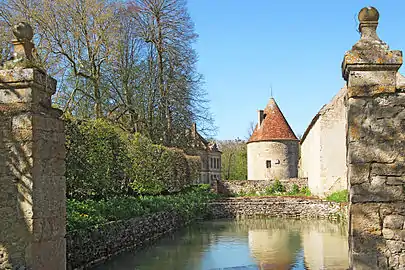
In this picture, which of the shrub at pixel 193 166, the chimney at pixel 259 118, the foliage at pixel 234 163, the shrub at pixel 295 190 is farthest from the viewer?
the foliage at pixel 234 163

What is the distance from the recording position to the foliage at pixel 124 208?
392 inches

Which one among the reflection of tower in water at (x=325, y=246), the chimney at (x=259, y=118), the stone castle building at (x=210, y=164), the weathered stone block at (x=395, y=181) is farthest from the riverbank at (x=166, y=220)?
the stone castle building at (x=210, y=164)

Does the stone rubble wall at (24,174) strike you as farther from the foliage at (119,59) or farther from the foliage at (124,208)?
the foliage at (119,59)

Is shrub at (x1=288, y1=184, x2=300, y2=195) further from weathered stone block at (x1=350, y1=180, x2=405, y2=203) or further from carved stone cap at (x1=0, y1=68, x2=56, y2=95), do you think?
carved stone cap at (x1=0, y1=68, x2=56, y2=95)

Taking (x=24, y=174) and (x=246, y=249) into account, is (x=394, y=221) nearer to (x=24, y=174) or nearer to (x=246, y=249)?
(x=24, y=174)

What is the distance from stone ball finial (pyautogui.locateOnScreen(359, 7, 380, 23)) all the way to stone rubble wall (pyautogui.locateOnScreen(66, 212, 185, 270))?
260 inches

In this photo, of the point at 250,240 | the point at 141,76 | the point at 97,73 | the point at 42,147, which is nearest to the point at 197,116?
the point at 141,76

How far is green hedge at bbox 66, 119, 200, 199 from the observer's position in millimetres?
11953

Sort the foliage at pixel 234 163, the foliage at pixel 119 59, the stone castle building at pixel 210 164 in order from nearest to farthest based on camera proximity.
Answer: the foliage at pixel 119 59 → the stone castle building at pixel 210 164 → the foliage at pixel 234 163

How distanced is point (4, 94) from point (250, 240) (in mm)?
10945

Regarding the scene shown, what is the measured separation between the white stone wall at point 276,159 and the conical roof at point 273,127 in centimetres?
37

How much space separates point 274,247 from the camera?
42.2ft

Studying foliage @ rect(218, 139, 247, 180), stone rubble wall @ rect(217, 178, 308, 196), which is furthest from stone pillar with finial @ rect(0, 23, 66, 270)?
foliage @ rect(218, 139, 247, 180)

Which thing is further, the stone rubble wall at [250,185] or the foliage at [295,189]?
the stone rubble wall at [250,185]
